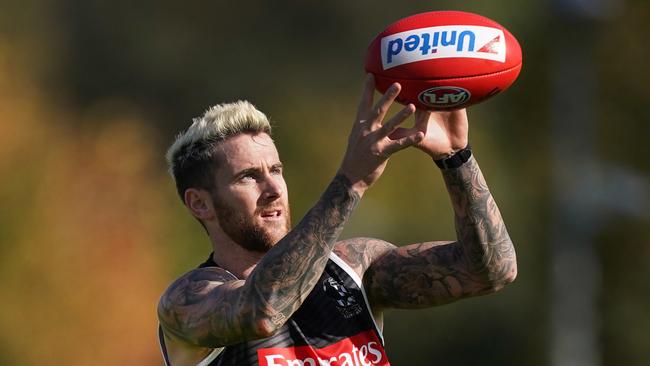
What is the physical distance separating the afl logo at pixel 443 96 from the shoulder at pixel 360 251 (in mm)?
1003

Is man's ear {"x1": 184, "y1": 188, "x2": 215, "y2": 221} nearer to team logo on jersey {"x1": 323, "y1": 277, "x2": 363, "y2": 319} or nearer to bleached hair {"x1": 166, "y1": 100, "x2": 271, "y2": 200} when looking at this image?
bleached hair {"x1": 166, "y1": 100, "x2": 271, "y2": 200}

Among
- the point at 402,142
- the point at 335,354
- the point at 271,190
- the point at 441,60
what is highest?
the point at 441,60

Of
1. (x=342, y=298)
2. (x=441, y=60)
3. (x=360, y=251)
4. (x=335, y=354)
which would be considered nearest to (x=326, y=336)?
(x=335, y=354)

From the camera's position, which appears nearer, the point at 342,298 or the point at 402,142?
the point at 402,142

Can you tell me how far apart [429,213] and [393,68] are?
12698 millimetres

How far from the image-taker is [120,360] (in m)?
16.2

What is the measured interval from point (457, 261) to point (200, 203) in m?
1.22

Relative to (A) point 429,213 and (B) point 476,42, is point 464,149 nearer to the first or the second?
(B) point 476,42

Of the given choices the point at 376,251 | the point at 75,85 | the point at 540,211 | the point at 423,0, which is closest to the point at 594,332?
the point at 540,211

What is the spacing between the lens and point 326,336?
526cm

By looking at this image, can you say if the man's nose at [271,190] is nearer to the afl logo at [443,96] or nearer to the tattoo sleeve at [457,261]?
the tattoo sleeve at [457,261]

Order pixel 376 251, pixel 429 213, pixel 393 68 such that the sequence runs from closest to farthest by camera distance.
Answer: pixel 393 68, pixel 376 251, pixel 429 213

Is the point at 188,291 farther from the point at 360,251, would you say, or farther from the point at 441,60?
the point at 441,60

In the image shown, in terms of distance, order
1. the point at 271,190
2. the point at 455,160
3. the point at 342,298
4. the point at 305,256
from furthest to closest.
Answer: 1. the point at 342,298
2. the point at 271,190
3. the point at 455,160
4. the point at 305,256
